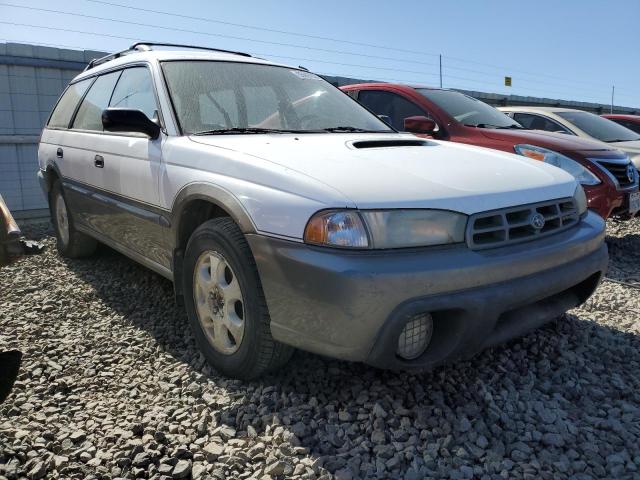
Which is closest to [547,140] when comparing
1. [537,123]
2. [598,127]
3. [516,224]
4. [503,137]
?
[503,137]

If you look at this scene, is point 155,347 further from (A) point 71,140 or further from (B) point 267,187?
(A) point 71,140

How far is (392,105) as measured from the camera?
5.93 m

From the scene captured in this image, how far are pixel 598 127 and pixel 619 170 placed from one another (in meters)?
2.48

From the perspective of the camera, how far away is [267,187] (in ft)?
7.49

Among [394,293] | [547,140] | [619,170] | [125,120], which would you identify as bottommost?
[394,293]

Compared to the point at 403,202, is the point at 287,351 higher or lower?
lower

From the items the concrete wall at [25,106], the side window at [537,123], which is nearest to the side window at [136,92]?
the concrete wall at [25,106]

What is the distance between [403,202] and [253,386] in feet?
3.79

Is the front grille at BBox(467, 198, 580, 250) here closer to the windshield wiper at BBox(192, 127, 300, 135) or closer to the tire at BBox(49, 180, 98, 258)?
the windshield wiper at BBox(192, 127, 300, 135)

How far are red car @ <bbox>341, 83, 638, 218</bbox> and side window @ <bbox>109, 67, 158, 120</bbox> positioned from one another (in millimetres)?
1894

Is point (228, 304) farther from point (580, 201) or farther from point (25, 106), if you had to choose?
point (25, 106)

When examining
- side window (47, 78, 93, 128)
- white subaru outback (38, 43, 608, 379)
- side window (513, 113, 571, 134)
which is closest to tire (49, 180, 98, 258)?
side window (47, 78, 93, 128)

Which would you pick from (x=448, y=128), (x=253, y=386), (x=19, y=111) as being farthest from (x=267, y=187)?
(x=19, y=111)

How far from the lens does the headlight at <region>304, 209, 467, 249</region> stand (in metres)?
2.06
